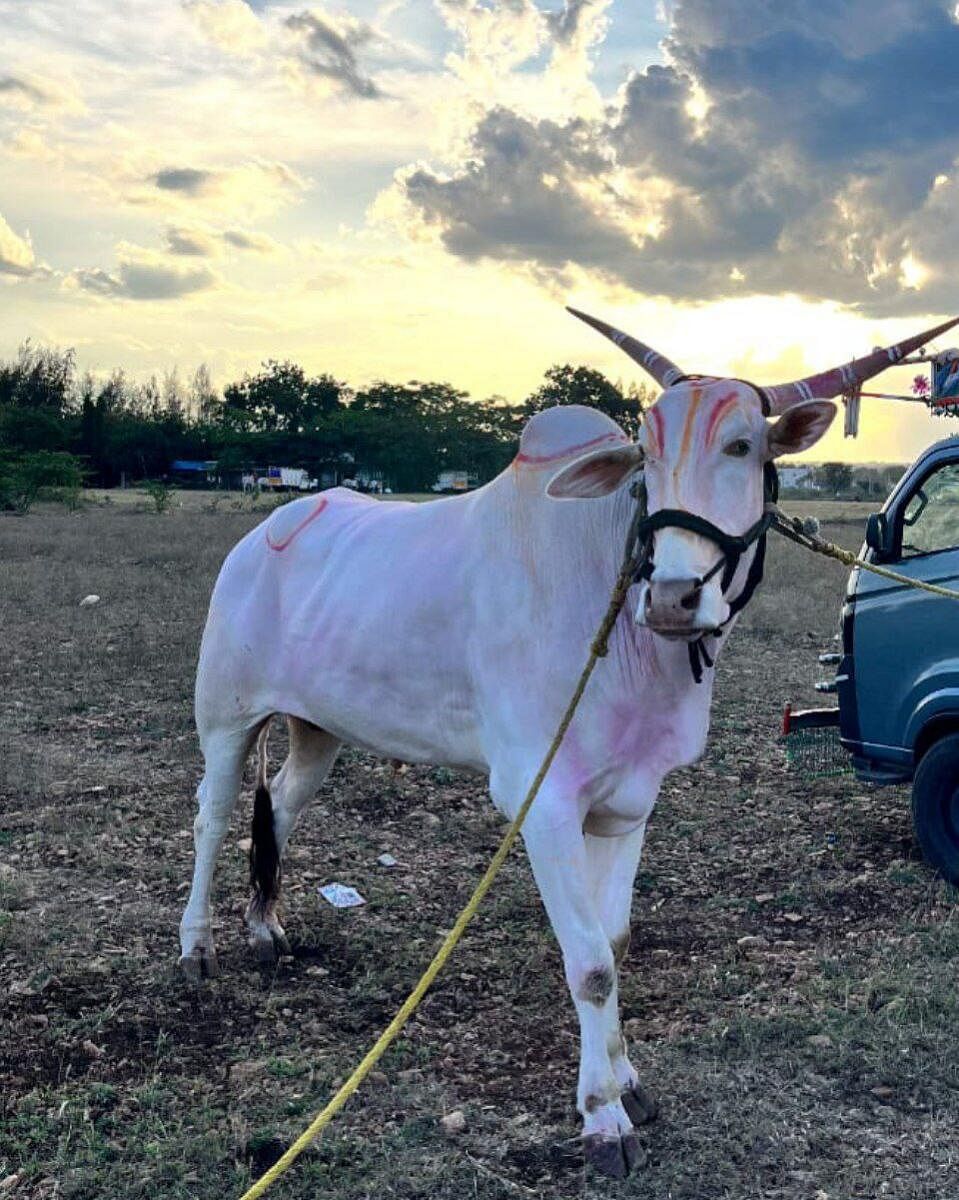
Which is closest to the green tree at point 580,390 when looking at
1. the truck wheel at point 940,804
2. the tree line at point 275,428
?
the tree line at point 275,428

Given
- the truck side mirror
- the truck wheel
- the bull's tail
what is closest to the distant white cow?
the bull's tail

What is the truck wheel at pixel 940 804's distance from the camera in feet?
18.9

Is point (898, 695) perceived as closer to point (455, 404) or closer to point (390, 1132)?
point (390, 1132)

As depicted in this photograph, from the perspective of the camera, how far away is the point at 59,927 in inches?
201

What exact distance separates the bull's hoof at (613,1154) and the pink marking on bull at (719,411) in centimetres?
206

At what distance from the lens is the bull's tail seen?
16.4 ft

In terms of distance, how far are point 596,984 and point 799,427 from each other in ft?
5.74

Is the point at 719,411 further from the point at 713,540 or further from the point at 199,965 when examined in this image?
the point at 199,965

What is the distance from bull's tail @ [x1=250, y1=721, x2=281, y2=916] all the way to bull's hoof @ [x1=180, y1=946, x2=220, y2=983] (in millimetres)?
302

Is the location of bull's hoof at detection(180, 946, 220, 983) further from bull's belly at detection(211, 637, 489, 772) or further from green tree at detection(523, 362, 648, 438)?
green tree at detection(523, 362, 648, 438)

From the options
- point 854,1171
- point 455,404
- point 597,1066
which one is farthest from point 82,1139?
point 455,404

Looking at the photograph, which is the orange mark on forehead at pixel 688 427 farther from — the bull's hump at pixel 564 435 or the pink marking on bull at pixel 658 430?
the bull's hump at pixel 564 435

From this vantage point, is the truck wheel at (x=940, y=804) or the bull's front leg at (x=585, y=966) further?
the truck wheel at (x=940, y=804)

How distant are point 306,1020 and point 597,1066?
138 centimetres
